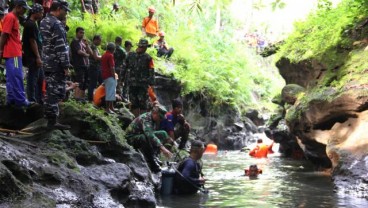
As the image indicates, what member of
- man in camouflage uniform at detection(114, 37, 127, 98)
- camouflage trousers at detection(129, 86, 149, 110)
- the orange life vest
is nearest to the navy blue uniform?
camouflage trousers at detection(129, 86, 149, 110)

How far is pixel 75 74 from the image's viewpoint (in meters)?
10.7

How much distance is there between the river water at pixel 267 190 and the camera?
862 cm

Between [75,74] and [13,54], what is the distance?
11.3 feet

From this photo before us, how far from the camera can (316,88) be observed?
13188mm

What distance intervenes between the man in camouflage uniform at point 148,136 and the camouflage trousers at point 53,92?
255cm

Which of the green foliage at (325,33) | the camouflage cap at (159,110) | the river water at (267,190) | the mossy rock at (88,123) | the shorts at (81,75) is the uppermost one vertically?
the green foliage at (325,33)

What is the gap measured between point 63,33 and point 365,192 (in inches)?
253

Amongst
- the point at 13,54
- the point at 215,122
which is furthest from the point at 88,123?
the point at 215,122

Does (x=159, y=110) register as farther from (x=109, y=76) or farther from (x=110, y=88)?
(x=109, y=76)

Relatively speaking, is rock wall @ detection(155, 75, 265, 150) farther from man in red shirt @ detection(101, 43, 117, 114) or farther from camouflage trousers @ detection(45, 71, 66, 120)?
camouflage trousers @ detection(45, 71, 66, 120)

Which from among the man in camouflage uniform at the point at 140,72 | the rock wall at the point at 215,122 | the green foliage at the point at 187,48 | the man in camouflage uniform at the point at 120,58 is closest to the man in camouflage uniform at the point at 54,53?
the man in camouflage uniform at the point at 140,72

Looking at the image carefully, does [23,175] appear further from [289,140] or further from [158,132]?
[289,140]

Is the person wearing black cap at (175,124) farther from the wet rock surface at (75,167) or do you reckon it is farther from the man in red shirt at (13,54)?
the man in red shirt at (13,54)

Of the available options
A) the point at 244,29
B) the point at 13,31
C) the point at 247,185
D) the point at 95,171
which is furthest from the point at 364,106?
the point at 244,29
